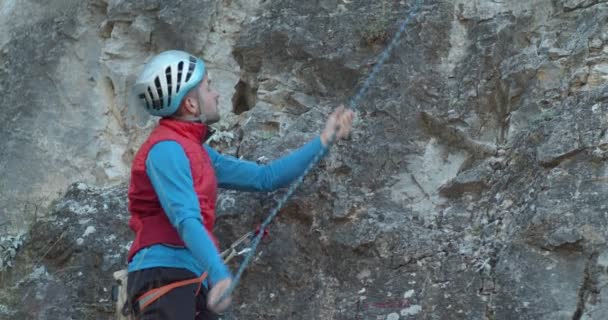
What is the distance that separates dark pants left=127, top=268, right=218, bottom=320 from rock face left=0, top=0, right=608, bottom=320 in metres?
1.03

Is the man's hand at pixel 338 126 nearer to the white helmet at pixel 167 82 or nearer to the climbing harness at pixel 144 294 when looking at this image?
the climbing harness at pixel 144 294

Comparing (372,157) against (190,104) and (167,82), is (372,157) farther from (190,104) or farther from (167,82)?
(167,82)

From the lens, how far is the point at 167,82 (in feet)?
15.9

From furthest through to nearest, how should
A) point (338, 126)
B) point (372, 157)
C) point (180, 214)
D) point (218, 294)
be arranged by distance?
point (372, 157)
point (338, 126)
point (180, 214)
point (218, 294)

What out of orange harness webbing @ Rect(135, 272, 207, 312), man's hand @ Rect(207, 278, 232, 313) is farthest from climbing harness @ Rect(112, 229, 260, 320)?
man's hand @ Rect(207, 278, 232, 313)

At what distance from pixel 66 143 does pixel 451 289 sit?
3285mm

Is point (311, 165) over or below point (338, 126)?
below

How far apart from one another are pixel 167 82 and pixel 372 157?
159cm

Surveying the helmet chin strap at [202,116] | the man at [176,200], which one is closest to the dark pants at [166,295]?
the man at [176,200]

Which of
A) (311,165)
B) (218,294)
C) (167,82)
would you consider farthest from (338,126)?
(218,294)

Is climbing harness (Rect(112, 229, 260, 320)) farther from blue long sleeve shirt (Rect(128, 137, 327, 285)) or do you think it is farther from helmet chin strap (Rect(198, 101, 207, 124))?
helmet chin strap (Rect(198, 101, 207, 124))

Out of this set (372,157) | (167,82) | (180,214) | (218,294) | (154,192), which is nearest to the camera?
(218,294)

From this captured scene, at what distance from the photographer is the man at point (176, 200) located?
4.41 m

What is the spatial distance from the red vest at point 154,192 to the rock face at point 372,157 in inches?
36.6
